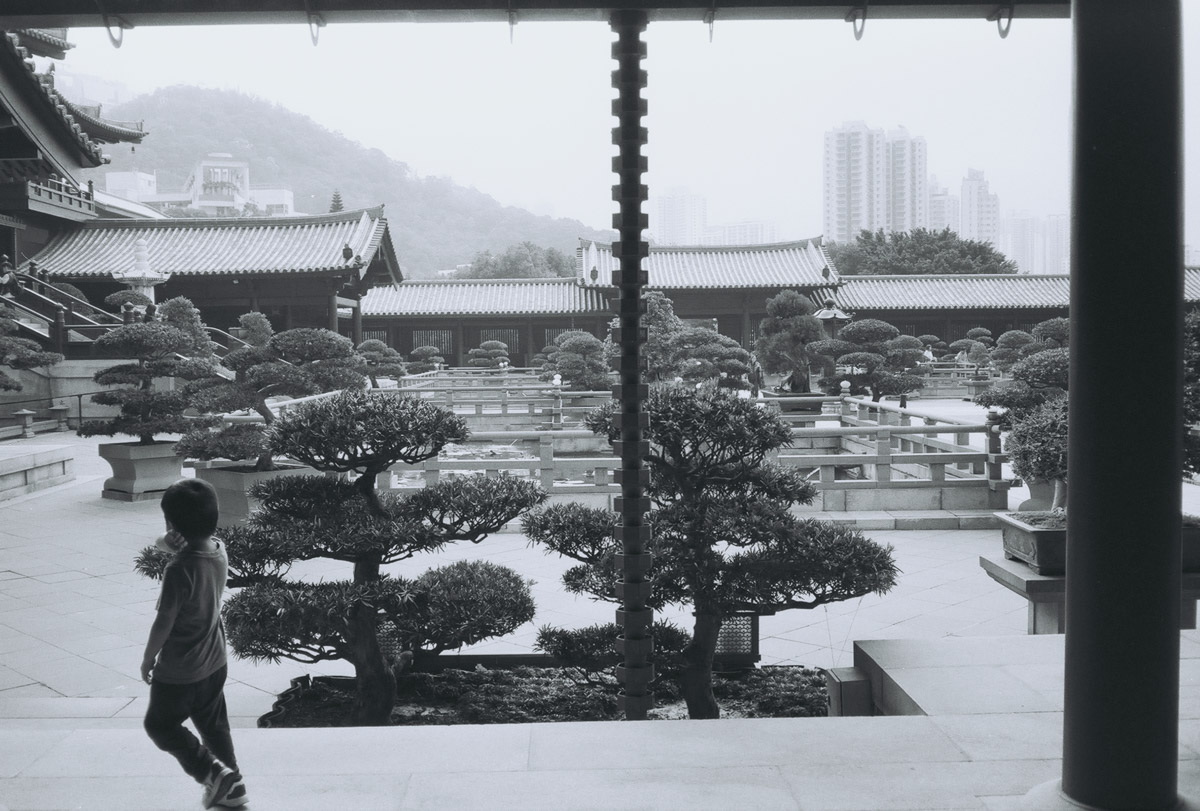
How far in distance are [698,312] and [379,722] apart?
2366cm

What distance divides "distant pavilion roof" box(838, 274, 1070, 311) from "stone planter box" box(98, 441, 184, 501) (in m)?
22.0

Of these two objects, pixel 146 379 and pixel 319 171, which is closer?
pixel 146 379

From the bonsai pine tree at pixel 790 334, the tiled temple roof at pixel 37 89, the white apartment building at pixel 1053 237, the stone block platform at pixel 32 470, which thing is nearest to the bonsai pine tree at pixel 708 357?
the bonsai pine tree at pixel 790 334

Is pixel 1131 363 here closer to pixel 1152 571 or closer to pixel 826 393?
pixel 1152 571

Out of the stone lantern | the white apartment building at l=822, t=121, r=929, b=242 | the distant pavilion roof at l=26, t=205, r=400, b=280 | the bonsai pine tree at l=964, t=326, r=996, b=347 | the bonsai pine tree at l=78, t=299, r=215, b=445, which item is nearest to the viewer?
the bonsai pine tree at l=78, t=299, r=215, b=445

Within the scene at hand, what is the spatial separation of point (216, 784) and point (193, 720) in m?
0.17

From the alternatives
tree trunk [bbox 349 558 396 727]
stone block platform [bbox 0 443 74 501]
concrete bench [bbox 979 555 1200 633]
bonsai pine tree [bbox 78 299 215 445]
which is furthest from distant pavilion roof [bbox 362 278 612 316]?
tree trunk [bbox 349 558 396 727]

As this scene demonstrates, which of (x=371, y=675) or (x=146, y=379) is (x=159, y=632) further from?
(x=146, y=379)

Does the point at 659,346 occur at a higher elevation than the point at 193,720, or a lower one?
higher

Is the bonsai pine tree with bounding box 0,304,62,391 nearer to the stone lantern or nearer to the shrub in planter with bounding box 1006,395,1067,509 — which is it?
the stone lantern

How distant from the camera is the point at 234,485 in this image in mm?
8109

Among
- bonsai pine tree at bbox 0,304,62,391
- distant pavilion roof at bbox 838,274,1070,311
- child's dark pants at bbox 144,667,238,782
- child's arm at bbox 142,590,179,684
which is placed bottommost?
child's dark pants at bbox 144,667,238,782

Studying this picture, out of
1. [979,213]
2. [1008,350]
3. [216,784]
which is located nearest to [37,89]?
[216,784]

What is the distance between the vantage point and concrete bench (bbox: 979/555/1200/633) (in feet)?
13.2
